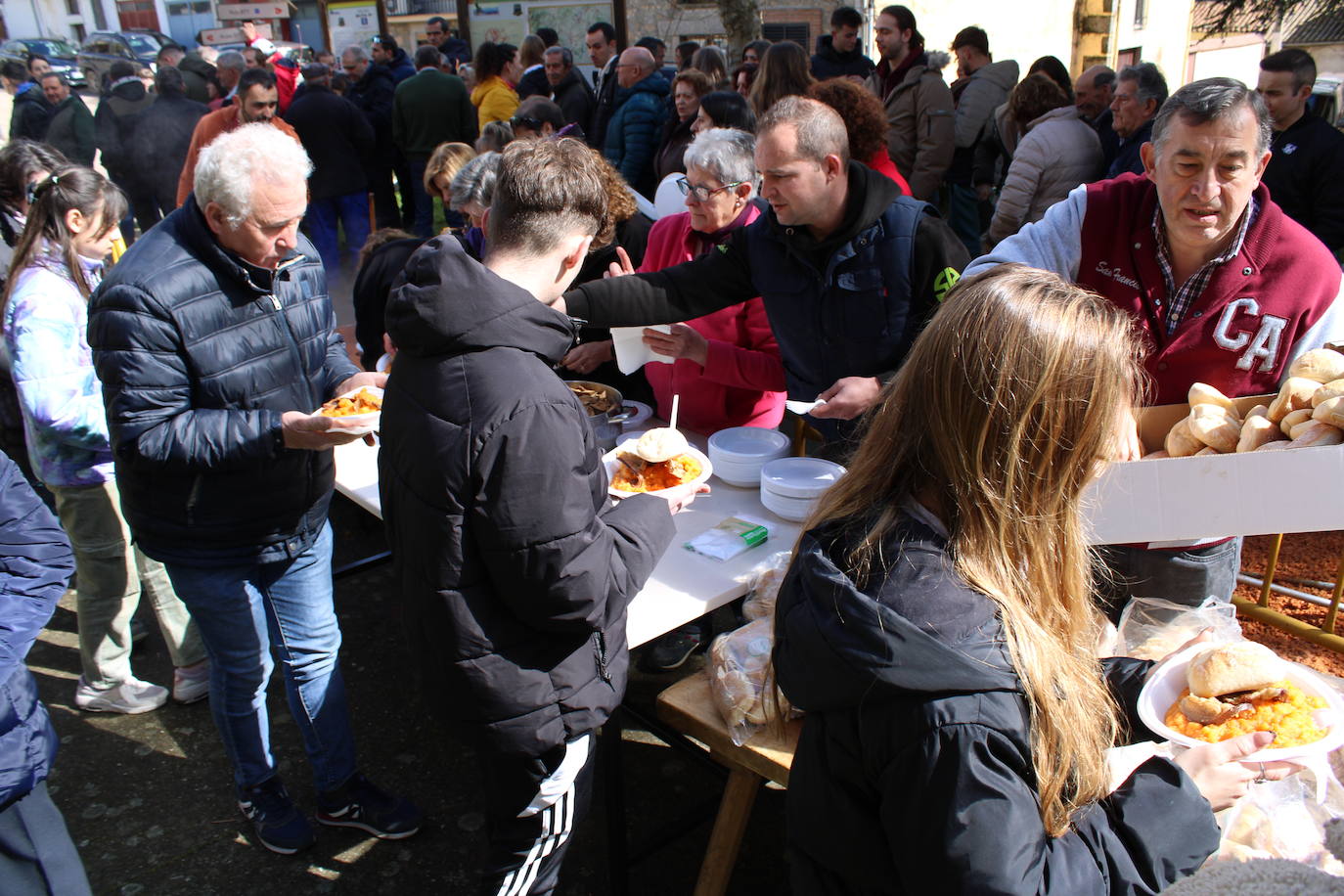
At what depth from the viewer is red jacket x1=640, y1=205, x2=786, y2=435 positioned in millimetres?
3088

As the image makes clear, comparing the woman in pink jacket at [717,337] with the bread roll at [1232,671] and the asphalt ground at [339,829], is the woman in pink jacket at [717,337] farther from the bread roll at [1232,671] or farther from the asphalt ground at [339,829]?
the bread roll at [1232,671]

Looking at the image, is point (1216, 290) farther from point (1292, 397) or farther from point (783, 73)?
point (783, 73)

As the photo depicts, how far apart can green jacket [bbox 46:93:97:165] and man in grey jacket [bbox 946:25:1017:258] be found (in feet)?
25.9

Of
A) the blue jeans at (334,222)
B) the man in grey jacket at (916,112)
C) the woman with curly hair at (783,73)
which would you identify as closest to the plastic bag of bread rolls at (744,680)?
the woman with curly hair at (783,73)

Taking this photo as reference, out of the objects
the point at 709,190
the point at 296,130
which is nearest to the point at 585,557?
the point at 709,190

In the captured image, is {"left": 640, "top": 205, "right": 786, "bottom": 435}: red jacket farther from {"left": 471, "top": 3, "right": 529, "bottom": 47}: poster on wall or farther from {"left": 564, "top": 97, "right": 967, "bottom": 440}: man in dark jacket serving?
{"left": 471, "top": 3, "right": 529, "bottom": 47}: poster on wall

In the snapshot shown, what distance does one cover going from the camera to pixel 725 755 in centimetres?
200

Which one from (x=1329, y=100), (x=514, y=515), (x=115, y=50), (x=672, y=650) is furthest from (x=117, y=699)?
(x=115, y=50)

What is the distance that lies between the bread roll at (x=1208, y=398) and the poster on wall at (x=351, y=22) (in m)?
14.6

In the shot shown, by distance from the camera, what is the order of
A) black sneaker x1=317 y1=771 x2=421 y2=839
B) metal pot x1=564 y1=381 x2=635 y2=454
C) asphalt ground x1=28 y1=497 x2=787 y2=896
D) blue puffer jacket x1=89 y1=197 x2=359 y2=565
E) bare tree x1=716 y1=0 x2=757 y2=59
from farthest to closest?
bare tree x1=716 y1=0 x2=757 y2=59 < metal pot x1=564 y1=381 x2=635 y2=454 < black sneaker x1=317 y1=771 x2=421 y2=839 < asphalt ground x1=28 y1=497 x2=787 y2=896 < blue puffer jacket x1=89 y1=197 x2=359 y2=565

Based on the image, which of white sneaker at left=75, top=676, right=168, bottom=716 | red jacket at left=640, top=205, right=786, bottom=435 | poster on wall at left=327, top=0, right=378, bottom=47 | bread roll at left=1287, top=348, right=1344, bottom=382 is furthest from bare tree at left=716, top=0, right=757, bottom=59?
bread roll at left=1287, top=348, right=1344, bottom=382

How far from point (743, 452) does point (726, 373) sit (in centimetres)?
35

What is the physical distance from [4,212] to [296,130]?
4.67 m

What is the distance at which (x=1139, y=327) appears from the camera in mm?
2211
